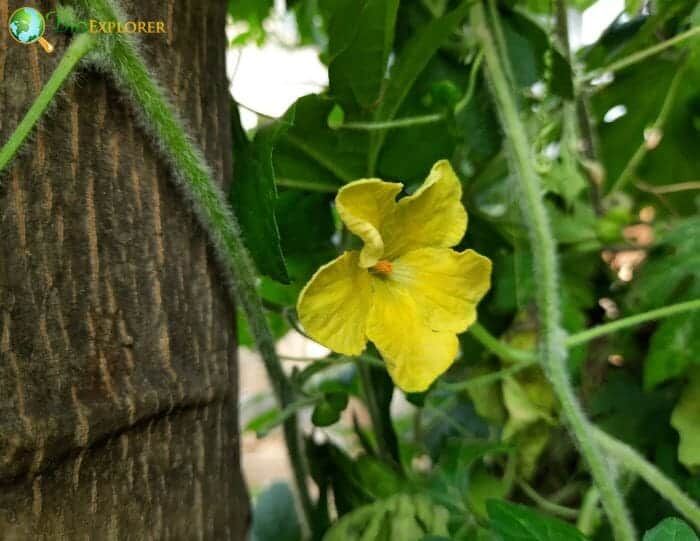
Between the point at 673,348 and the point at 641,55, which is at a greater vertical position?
the point at 641,55

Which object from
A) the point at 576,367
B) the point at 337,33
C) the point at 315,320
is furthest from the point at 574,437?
the point at 337,33

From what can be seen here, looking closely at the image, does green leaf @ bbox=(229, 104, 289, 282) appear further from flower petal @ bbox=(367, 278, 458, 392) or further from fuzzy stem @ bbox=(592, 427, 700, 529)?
fuzzy stem @ bbox=(592, 427, 700, 529)

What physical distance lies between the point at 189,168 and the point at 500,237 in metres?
0.38

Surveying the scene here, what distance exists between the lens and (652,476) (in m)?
0.54

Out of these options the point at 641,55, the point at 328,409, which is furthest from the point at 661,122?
the point at 328,409

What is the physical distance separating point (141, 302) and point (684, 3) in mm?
593

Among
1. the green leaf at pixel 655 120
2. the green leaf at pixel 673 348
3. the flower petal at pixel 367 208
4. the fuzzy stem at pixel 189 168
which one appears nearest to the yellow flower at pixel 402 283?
the flower petal at pixel 367 208

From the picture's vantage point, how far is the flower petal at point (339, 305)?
0.43 m

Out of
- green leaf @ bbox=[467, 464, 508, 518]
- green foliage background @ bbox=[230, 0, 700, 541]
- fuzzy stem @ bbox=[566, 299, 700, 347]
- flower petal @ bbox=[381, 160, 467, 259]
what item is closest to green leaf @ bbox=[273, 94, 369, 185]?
green foliage background @ bbox=[230, 0, 700, 541]

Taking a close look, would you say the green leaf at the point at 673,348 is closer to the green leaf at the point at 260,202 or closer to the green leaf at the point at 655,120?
the green leaf at the point at 655,120

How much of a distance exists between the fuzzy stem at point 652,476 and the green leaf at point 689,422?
0.43ft

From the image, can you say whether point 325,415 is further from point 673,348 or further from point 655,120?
point 655,120

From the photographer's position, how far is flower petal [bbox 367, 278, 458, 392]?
46cm

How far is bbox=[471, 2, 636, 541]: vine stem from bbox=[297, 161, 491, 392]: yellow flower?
12 centimetres
